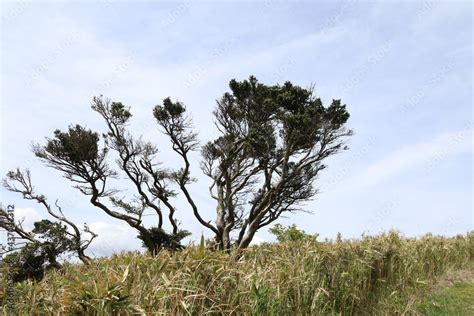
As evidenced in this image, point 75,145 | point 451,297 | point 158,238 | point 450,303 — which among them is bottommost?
point 450,303

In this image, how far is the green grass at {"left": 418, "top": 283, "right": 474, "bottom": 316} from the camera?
788cm

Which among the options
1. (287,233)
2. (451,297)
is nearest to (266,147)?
(287,233)

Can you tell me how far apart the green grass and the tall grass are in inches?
13.8

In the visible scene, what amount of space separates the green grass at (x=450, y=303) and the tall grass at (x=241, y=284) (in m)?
0.35

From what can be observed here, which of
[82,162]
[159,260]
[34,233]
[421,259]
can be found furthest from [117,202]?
[159,260]

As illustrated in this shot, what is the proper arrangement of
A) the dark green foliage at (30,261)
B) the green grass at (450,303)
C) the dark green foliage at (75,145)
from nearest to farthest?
the green grass at (450,303) < the dark green foliage at (30,261) < the dark green foliage at (75,145)

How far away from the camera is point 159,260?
15.7ft

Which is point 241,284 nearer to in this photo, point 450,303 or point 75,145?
point 450,303

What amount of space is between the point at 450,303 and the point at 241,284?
592 centimetres

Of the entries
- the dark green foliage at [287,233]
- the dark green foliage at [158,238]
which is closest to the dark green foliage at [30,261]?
the dark green foliage at [158,238]

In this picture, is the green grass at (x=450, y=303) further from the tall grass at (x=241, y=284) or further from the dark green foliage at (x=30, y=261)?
the dark green foliage at (x=30, y=261)

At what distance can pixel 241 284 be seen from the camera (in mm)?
4285

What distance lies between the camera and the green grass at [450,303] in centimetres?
788

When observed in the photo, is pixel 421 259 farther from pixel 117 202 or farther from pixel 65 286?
pixel 117 202
